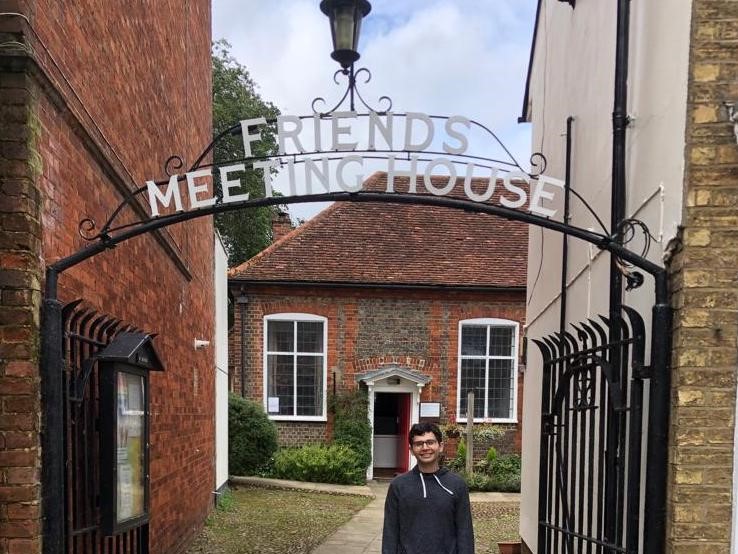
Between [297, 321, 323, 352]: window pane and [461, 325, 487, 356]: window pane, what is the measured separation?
3604 millimetres

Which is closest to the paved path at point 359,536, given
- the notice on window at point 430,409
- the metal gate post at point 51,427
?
the notice on window at point 430,409

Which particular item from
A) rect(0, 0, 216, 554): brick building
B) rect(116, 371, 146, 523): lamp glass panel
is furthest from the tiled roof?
rect(116, 371, 146, 523): lamp glass panel

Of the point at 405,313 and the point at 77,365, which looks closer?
the point at 77,365

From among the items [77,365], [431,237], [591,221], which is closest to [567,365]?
[591,221]

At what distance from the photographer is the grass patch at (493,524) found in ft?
30.4

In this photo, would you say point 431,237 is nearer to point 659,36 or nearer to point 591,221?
point 591,221

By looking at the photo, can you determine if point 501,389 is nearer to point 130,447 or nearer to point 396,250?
point 396,250

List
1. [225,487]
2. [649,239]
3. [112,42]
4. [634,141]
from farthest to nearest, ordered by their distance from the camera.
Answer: [225,487]
[112,42]
[634,141]
[649,239]

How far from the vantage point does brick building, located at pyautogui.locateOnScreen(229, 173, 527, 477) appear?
1653cm

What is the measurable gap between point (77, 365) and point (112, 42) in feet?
8.29

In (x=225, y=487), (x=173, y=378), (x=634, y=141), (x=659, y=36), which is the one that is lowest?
(x=225, y=487)

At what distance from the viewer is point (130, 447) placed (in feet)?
12.6

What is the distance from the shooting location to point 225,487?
1269 centimetres

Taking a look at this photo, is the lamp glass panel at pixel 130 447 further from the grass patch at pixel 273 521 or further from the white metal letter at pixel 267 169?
the grass patch at pixel 273 521
